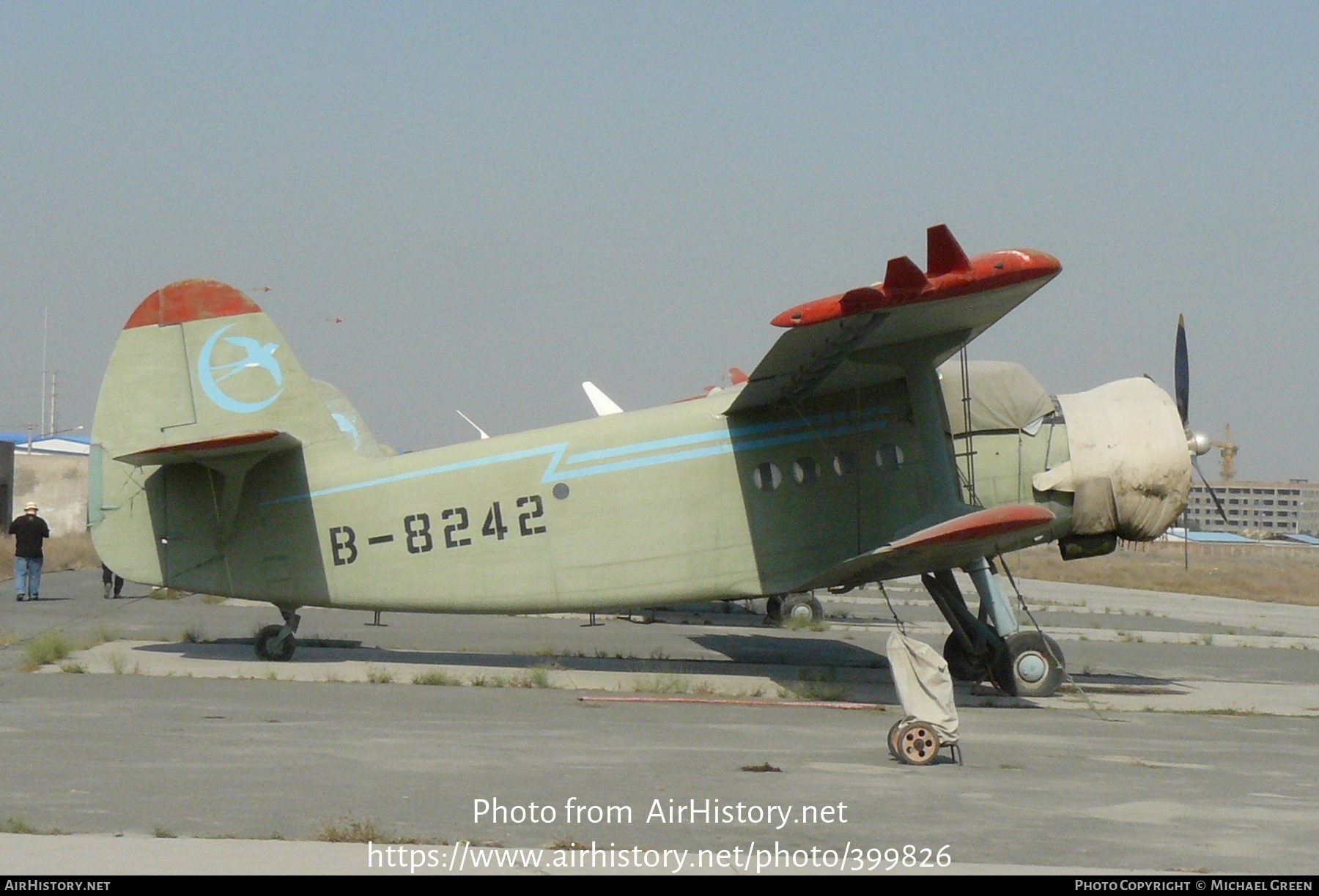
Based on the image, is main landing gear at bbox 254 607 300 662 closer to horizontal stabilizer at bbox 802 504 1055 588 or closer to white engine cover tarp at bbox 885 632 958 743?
horizontal stabilizer at bbox 802 504 1055 588

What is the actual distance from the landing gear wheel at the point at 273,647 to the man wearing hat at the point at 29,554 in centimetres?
1207

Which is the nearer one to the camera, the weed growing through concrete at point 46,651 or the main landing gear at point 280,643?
the weed growing through concrete at point 46,651

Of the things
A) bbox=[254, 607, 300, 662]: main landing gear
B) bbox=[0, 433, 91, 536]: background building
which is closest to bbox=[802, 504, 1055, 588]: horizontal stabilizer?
bbox=[254, 607, 300, 662]: main landing gear

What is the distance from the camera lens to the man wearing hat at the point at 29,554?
83.3ft

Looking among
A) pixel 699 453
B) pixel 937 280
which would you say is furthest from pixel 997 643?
pixel 937 280

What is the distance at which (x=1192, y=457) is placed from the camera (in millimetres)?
14188

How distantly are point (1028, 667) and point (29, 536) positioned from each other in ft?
64.8

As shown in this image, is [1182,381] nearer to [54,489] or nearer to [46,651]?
[46,651]

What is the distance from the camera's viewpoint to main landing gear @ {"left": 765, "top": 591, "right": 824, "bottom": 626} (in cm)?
2288

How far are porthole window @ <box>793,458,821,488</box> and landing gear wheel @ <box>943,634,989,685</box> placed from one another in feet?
9.67

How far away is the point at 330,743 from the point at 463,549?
4539 millimetres

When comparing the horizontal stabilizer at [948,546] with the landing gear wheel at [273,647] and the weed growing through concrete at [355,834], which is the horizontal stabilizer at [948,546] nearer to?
the landing gear wheel at [273,647]

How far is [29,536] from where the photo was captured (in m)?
25.5

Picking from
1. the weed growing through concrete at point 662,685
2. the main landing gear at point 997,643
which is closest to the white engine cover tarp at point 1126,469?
the main landing gear at point 997,643
